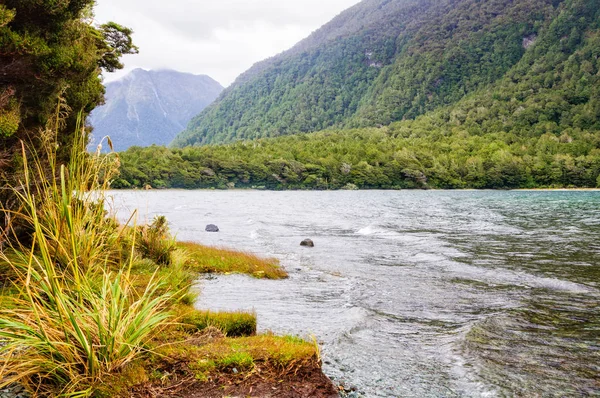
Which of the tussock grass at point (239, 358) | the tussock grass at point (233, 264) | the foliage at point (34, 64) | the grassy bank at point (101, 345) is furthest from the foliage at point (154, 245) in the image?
the tussock grass at point (239, 358)

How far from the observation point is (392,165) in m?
151

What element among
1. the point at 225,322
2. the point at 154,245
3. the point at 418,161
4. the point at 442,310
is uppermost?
the point at 418,161

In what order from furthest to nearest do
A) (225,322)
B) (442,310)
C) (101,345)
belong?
(442,310) < (225,322) < (101,345)

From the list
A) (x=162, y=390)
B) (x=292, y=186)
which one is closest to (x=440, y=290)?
(x=162, y=390)

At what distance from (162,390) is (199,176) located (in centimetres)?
14649

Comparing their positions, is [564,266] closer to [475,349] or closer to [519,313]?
[519,313]

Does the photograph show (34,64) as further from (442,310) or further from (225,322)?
(442,310)

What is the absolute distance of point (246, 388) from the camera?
16.8 feet

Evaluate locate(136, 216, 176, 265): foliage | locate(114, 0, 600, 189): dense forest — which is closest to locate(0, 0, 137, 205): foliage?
locate(136, 216, 176, 265): foliage

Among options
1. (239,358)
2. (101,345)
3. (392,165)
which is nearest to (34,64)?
(101,345)

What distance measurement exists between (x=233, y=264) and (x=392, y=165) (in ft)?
453

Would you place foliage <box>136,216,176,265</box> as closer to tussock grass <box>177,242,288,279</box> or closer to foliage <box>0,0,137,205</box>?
tussock grass <box>177,242,288,279</box>

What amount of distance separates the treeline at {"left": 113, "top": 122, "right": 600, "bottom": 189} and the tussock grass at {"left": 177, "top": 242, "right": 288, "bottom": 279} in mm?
117828

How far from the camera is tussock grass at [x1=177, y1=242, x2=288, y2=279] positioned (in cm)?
1680
